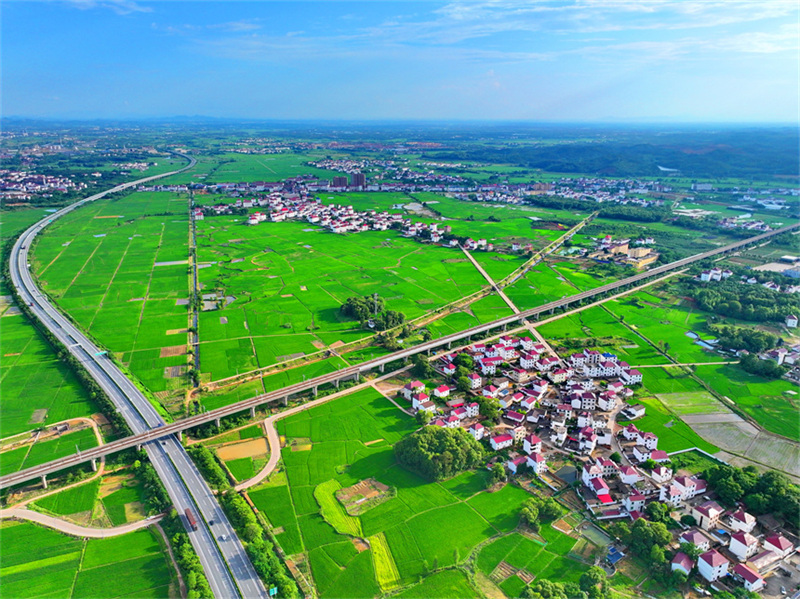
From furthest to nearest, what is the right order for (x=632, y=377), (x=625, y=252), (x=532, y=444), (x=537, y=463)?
(x=625, y=252)
(x=632, y=377)
(x=532, y=444)
(x=537, y=463)

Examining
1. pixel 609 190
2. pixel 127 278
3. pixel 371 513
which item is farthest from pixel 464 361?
pixel 609 190

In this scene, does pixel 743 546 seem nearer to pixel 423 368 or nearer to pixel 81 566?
pixel 423 368

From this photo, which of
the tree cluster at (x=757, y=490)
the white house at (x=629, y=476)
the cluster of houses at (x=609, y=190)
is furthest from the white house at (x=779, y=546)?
the cluster of houses at (x=609, y=190)

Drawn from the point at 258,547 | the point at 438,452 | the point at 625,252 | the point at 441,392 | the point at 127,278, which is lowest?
the point at 258,547

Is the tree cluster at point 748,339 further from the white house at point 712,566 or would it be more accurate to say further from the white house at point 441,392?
the white house at point 712,566

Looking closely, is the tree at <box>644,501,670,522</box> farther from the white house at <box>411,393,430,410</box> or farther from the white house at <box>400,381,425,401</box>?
the white house at <box>400,381,425,401</box>

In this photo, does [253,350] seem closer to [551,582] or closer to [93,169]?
[551,582]

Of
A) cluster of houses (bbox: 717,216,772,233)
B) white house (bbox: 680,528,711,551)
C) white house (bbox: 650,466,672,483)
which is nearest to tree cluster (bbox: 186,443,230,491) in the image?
white house (bbox: 680,528,711,551)
